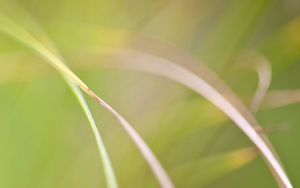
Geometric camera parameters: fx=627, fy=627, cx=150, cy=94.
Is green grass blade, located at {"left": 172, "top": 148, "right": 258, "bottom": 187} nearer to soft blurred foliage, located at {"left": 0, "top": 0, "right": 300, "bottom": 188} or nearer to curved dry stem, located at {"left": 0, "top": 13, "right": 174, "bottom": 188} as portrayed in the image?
soft blurred foliage, located at {"left": 0, "top": 0, "right": 300, "bottom": 188}

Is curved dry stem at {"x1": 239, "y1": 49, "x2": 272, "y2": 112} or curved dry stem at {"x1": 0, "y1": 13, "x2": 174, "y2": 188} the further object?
curved dry stem at {"x1": 239, "y1": 49, "x2": 272, "y2": 112}

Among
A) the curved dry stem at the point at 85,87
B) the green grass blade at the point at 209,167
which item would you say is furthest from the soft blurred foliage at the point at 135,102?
the curved dry stem at the point at 85,87

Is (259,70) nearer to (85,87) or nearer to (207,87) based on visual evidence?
(207,87)

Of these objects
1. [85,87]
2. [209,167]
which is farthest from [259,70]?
[85,87]

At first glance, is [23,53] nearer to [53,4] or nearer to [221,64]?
[53,4]

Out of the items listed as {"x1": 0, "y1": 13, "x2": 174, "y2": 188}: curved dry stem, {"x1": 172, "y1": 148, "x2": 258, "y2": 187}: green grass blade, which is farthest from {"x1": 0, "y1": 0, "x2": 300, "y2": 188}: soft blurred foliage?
{"x1": 0, "y1": 13, "x2": 174, "y2": 188}: curved dry stem

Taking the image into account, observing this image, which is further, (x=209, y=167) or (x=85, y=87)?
(x=209, y=167)

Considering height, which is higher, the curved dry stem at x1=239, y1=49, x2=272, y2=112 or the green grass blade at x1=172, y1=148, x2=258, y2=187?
the curved dry stem at x1=239, y1=49, x2=272, y2=112

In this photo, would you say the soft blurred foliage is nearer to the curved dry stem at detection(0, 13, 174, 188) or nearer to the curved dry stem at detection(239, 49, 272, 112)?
the curved dry stem at detection(239, 49, 272, 112)

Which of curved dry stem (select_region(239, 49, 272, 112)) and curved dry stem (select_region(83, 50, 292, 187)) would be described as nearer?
curved dry stem (select_region(83, 50, 292, 187))
